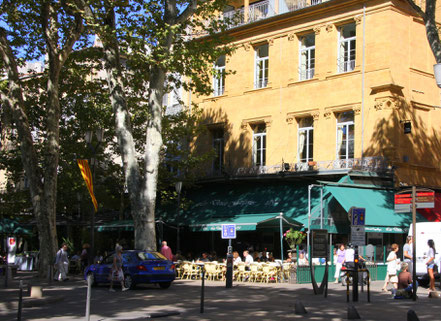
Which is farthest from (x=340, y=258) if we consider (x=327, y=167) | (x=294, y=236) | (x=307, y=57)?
(x=307, y=57)

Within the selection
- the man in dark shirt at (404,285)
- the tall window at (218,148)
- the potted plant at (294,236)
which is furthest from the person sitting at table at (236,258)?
the man in dark shirt at (404,285)

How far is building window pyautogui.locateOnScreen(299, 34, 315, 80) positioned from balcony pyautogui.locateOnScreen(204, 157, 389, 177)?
14.5 ft

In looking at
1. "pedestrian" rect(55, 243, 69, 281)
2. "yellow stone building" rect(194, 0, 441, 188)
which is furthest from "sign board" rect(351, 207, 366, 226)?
"pedestrian" rect(55, 243, 69, 281)

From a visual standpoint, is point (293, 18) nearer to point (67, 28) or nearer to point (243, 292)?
point (67, 28)

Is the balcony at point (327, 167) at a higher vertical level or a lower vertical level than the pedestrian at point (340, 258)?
higher

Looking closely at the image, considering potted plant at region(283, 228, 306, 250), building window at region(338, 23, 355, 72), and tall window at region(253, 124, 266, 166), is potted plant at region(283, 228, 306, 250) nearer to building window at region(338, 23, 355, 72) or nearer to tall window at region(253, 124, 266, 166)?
tall window at region(253, 124, 266, 166)

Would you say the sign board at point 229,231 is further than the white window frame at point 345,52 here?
No

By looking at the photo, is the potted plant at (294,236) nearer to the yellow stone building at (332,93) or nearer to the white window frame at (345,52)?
the yellow stone building at (332,93)

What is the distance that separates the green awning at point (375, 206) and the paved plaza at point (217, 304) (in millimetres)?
4440

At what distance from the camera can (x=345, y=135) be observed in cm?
2994

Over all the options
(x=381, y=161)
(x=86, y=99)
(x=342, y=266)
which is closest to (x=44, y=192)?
(x=86, y=99)

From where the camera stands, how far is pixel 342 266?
2425cm

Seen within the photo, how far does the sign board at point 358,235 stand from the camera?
17.5 m

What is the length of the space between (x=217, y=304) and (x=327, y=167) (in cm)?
1382
